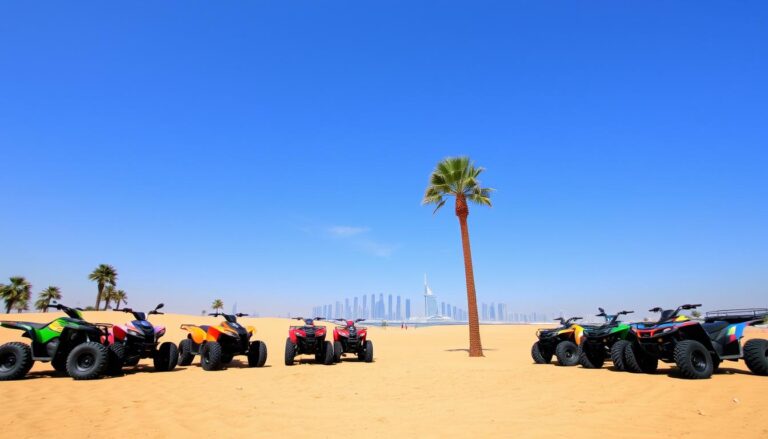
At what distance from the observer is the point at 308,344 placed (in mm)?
15586

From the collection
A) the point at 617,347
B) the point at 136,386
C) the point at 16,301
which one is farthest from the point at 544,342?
the point at 16,301

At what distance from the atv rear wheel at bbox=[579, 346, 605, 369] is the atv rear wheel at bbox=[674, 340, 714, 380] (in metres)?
3.47

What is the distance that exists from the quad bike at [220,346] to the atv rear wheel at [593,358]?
1105 centimetres

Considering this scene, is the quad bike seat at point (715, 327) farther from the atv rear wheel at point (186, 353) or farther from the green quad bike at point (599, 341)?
the atv rear wheel at point (186, 353)

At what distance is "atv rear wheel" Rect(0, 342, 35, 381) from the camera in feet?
34.4

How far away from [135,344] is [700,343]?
15366 millimetres

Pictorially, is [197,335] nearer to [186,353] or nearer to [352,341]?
[186,353]

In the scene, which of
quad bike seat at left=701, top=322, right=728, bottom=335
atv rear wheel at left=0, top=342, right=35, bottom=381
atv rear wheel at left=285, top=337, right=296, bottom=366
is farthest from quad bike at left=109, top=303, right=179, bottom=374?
quad bike seat at left=701, top=322, right=728, bottom=335

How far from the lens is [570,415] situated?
22.6 feet

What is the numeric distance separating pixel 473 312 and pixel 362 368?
33.1 feet

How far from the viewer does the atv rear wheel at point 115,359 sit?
11499 mm

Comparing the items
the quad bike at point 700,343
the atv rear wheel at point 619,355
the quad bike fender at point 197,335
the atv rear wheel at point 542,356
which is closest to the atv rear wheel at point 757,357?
the quad bike at point 700,343

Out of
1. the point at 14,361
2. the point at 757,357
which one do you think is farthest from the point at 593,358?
the point at 14,361

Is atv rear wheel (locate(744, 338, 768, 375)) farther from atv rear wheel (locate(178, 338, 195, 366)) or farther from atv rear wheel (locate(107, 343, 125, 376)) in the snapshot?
atv rear wheel (locate(178, 338, 195, 366))
